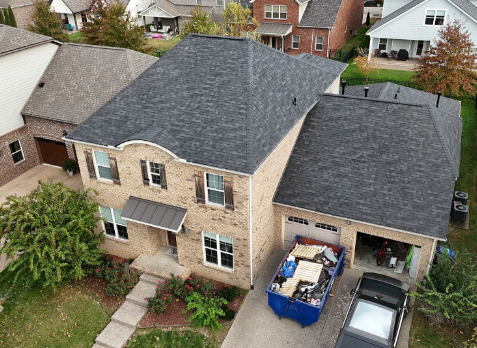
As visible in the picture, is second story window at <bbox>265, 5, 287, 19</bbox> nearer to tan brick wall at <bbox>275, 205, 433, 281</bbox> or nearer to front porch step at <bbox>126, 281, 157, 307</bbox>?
tan brick wall at <bbox>275, 205, 433, 281</bbox>

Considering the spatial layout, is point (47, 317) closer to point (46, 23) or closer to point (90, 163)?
point (90, 163)

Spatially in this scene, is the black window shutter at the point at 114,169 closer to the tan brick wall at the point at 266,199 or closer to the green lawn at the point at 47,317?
the green lawn at the point at 47,317

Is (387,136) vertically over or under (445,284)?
over

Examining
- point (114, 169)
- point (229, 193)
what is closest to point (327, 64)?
point (229, 193)

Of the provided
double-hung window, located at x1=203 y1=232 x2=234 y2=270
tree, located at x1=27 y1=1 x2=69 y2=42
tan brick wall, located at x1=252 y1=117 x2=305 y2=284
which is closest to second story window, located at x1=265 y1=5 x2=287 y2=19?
tree, located at x1=27 y1=1 x2=69 y2=42

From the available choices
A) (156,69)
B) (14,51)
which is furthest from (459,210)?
(14,51)

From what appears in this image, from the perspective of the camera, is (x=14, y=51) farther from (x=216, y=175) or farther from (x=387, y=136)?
(x=387, y=136)
